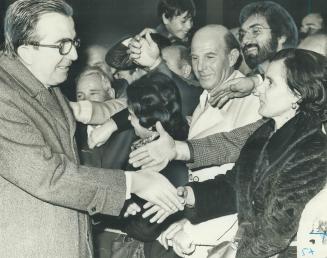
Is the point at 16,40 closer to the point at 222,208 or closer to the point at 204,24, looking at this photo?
the point at 204,24

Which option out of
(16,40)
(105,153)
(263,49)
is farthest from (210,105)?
(16,40)

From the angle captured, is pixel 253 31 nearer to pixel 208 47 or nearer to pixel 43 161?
pixel 208 47

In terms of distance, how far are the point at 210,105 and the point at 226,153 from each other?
216mm

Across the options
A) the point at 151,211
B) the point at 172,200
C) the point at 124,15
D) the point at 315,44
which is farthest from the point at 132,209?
the point at 315,44

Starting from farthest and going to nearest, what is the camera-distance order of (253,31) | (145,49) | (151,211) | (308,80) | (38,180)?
(145,49), (253,31), (151,211), (308,80), (38,180)

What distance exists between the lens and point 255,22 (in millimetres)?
2199

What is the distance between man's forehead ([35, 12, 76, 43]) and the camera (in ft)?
6.20

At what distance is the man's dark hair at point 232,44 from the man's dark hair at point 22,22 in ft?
2.45

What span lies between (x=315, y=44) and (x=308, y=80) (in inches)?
9.7

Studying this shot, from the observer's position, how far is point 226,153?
7.17ft

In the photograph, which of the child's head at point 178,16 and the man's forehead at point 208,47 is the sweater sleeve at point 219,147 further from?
the child's head at point 178,16

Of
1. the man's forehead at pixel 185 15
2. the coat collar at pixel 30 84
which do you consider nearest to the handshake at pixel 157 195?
the coat collar at pixel 30 84

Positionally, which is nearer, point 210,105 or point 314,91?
point 314,91

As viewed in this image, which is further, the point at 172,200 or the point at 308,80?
the point at 172,200
